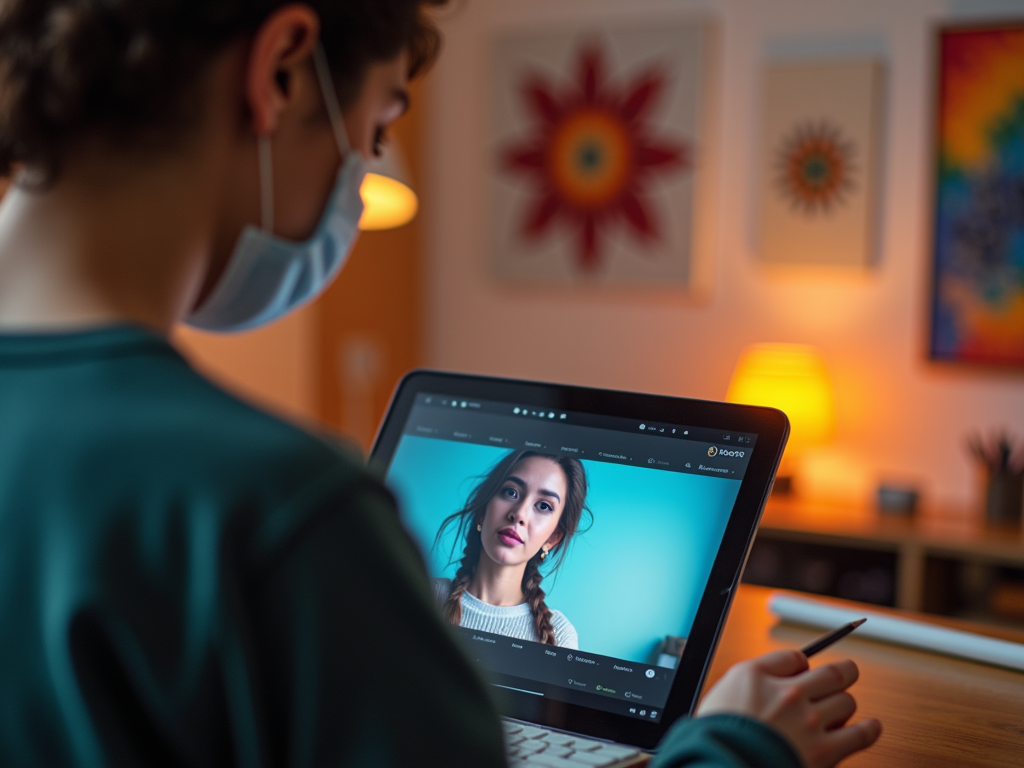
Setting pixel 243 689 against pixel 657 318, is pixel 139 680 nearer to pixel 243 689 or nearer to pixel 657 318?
pixel 243 689

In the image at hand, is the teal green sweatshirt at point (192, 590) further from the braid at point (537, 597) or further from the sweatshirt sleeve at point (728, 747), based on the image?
the braid at point (537, 597)

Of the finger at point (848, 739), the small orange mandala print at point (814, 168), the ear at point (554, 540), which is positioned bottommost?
the finger at point (848, 739)

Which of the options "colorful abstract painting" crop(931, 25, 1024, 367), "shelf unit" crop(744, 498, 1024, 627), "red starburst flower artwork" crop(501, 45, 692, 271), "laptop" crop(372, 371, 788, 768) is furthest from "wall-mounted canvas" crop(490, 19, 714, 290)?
"laptop" crop(372, 371, 788, 768)

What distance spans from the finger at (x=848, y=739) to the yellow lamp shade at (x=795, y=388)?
2273 mm

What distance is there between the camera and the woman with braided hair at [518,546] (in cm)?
89

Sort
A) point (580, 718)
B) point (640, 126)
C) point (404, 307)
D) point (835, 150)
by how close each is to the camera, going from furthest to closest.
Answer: point (404, 307), point (640, 126), point (835, 150), point (580, 718)

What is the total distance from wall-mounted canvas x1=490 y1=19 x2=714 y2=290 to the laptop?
8.23 feet

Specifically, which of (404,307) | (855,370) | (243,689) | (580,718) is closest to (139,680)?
(243,689)

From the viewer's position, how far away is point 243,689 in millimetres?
470

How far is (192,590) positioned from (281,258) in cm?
29

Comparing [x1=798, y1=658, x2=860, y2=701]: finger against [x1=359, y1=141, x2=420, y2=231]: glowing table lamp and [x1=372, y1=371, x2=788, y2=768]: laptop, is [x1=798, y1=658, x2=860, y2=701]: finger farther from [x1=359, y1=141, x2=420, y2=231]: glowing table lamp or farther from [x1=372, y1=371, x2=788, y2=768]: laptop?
[x1=359, y1=141, x2=420, y2=231]: glowing table lamp

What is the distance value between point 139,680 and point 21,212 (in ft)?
0.85

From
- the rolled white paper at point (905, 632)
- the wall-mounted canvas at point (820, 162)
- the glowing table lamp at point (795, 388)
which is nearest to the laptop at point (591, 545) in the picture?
the rolled white paper at point (905, 632)

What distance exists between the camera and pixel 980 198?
2984mm
